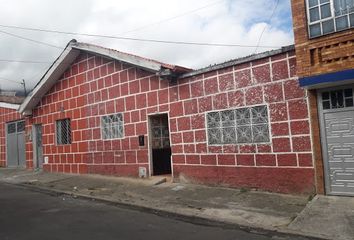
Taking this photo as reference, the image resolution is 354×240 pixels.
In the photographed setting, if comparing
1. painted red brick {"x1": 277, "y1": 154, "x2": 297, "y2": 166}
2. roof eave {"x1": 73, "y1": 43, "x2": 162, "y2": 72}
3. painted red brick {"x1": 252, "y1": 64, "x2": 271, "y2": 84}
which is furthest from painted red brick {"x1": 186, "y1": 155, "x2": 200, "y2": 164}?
painted red brick {"x1": 252, "y1": 64, "x2": 271, "y2": 84}

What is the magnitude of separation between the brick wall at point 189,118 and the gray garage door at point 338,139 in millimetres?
382

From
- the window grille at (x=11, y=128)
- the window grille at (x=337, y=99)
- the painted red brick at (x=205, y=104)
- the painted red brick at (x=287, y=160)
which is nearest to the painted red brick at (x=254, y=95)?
the painted red brick at (x=205, y=104)

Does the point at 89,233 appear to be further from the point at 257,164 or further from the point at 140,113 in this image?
the point at 140,113

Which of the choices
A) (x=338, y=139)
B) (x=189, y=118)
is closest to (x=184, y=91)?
(x=189, y=118)

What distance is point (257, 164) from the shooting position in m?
9.43

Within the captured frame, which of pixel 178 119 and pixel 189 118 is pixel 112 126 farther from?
pixel 189 118

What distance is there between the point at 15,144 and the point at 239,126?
44.9 feet

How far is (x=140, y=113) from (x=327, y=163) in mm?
6026

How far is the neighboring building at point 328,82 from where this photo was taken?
773 centimetres

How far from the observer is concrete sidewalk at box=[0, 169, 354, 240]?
22.0ft

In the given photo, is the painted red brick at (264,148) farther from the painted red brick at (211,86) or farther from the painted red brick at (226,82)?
the painted red brick at (211,86)

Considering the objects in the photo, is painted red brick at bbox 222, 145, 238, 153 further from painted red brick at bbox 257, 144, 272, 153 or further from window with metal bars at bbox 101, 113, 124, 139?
window with metal bars at bbox 101, 113, 124, 139

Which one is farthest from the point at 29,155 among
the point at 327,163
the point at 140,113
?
the point at 327,163

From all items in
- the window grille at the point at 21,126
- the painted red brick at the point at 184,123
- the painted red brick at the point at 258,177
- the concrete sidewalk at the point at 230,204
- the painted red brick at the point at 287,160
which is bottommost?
the concrete sidewalk at the point at 230,204
